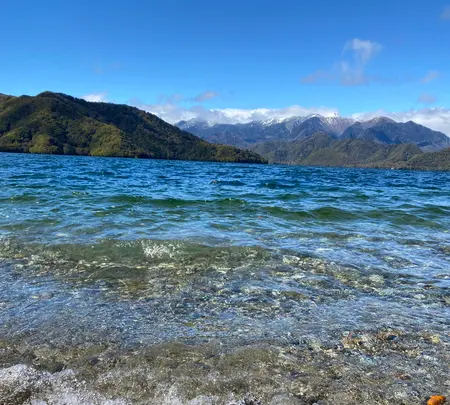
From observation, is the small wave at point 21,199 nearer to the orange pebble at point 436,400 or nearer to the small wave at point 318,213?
the small wave at point 318,213

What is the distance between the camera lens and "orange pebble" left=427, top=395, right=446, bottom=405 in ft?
12.6

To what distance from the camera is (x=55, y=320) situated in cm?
555

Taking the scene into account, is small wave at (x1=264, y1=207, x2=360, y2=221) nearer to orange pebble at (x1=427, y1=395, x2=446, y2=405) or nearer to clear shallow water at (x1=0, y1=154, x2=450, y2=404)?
clear shallow water at (x1=0, y1=154, x2=450, y2=404)

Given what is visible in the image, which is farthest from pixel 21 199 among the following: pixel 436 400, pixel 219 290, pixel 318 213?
pixel 436 400

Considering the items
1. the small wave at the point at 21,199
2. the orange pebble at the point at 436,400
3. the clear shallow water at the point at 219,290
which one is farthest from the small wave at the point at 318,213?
the orange pebble at the point at 436,400

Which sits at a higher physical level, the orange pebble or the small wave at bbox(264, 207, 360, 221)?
the small wave at bbox(264, 207, 360, 221)

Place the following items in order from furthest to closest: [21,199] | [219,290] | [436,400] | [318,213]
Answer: [21,199] < [318,213] < [219,290] < [436,400]

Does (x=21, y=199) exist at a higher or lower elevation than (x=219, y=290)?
higher

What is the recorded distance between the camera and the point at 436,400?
3883mm

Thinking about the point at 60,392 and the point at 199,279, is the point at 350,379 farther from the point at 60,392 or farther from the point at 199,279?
the point at 199,279

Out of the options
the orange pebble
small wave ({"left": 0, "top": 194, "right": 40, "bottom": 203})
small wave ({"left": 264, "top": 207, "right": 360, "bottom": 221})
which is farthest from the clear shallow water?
small wave ({"left": 0, "top": 194, "right": 40, "bottom": 203})

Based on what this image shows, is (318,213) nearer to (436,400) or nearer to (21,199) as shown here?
(436,400)

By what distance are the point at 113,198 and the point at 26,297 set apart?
13679 mm

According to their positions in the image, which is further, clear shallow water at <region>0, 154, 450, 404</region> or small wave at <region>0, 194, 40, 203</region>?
small wave at <region>0, 194, 40, 203</region>
